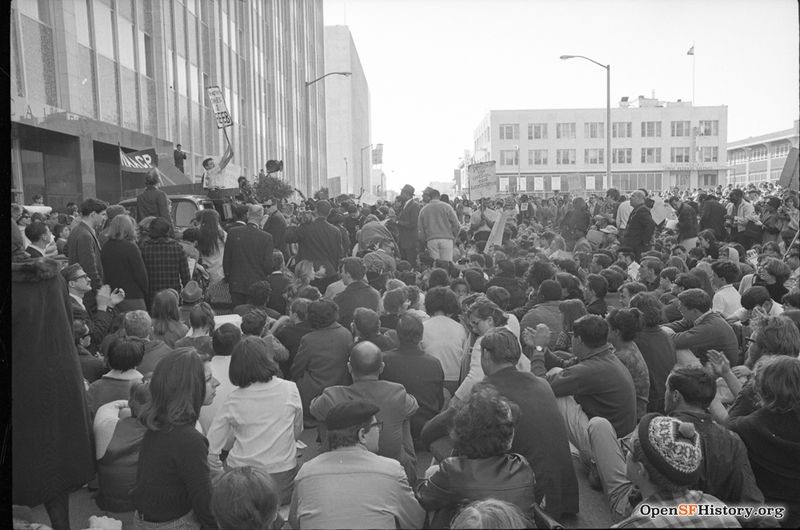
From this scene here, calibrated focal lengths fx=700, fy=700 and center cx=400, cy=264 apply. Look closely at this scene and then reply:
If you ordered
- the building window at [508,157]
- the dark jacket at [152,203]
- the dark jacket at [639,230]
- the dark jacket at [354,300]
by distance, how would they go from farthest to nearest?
the building window at [508,157] → the dark jacket at [639,230] → the dark jacket at [152,203] → the dark jacket at [354,300]

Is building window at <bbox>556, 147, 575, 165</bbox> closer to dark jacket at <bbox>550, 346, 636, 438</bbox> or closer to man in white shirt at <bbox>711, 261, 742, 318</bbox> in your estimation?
man in white shirt at <bbox>711, 261, 742, 318</bbox>

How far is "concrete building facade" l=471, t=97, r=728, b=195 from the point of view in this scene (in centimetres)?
9119

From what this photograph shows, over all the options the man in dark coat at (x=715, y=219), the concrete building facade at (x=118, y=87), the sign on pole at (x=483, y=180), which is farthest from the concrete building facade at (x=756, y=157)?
the man in dark coat at (x=715, y=219)

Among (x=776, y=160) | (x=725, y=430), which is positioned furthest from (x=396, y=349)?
(x=776, y=160)

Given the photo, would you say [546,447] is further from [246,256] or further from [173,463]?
[246,256]

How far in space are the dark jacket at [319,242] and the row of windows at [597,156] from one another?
84026 mm

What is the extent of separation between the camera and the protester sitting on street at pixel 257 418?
16.1 ft

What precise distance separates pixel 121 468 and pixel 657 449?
3476 millimetres

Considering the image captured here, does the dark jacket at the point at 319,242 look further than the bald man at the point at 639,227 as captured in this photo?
No

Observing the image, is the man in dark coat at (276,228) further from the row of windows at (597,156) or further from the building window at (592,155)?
the building window at (592,155)

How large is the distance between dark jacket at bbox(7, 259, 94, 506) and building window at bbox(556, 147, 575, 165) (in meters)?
92.6

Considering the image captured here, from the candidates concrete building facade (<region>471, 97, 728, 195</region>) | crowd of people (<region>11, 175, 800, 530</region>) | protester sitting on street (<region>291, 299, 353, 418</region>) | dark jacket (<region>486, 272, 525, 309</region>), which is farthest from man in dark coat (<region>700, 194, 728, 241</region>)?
concrete building facade (<region>471, 97, 728, 195</region>)

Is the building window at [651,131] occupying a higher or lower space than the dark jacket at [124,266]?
higher

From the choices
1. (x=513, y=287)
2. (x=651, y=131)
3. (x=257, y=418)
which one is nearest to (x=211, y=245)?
(x=513, y=287)
